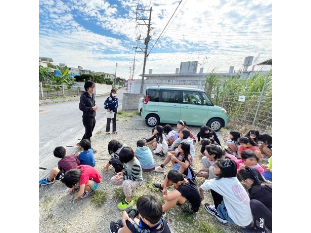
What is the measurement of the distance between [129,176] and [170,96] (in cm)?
382

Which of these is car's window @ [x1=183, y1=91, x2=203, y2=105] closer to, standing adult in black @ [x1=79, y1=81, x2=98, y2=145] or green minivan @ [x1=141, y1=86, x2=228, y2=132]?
green minivan @ [x1=141, y1=86, x2=228, y2=132]

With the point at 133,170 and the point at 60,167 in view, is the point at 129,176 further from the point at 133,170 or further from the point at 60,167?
the point at 60,167

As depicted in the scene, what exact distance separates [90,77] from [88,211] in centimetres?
2356

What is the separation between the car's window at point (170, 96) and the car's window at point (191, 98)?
31 centimetres

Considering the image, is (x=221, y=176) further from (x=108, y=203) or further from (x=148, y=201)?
(x=108, y=203)

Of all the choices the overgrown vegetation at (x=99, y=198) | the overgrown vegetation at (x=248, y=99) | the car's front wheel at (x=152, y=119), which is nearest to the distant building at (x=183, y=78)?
the overgrown vegetation at (x=248, y=99)

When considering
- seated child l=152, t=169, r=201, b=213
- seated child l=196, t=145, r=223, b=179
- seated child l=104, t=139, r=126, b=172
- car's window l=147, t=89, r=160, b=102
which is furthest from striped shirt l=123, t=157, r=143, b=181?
car's window l=147, t=89, r=160, b=102

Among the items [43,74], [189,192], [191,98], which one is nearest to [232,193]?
[189,192]

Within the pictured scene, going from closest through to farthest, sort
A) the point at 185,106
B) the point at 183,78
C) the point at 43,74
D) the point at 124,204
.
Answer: the point at 124,204 → the point at 185,106 → the point at 43,74 → the point at 183,78

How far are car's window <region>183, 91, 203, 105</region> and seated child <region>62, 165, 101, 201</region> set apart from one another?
4184 millimetres

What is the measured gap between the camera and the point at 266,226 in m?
1.64

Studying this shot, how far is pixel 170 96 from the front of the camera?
18.3ft

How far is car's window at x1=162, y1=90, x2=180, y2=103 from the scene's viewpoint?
5562 millimetres

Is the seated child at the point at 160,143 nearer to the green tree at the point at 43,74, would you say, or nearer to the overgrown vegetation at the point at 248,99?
the overgrown vegetation at the point at 248,99
